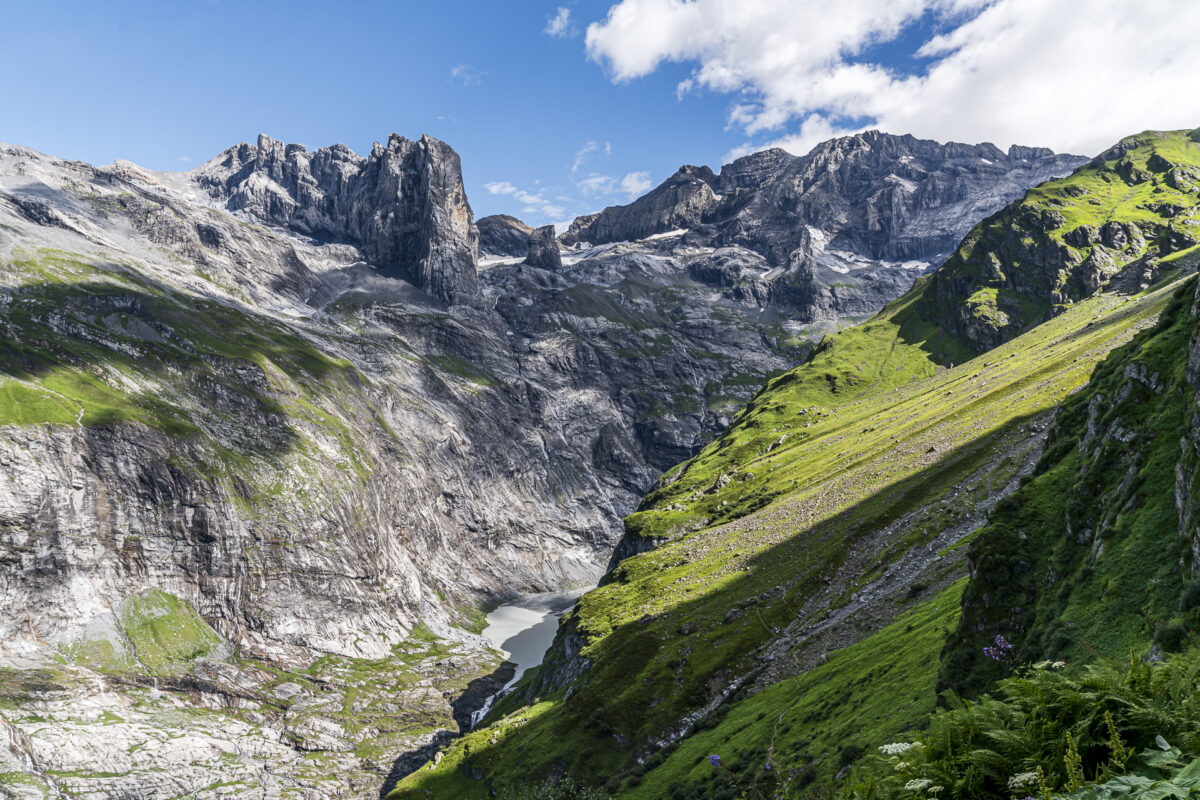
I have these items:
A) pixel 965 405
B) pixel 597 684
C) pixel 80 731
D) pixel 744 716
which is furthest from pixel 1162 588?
pixel 80 731

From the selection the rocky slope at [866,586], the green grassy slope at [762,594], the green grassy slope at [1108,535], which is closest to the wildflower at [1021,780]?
the green grassy slope at [1108,535]

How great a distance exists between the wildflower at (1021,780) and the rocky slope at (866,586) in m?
14.8

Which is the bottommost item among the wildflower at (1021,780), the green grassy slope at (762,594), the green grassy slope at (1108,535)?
the green grassy slope at (762,594)

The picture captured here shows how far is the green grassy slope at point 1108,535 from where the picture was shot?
26.1 meters

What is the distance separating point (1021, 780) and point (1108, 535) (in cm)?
2660

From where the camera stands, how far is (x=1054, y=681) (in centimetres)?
1255

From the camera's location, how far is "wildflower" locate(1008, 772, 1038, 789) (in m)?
10.2

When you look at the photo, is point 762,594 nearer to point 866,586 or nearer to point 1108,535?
A: point 866,586

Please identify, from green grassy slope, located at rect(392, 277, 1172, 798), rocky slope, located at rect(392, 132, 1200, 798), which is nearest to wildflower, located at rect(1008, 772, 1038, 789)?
rocky slope, located at rect(392, 132, 1200, 798)

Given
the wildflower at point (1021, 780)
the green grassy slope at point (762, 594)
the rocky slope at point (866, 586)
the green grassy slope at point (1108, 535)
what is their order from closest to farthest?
the wildflower at point (1021, 780) → the green grassy slope at point (1108, 535) → the rocky slope at point (866, 586) → the green grassy slope at point (762, 594)

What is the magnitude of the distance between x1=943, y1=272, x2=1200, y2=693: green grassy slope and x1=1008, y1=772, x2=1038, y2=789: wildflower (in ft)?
47.9

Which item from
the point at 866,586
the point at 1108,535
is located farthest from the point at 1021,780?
the point at 866,586

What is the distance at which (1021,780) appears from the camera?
33.9 ft

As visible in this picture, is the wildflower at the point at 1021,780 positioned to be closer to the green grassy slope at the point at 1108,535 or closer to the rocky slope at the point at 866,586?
the green grassy slope at the point at 1108,535
